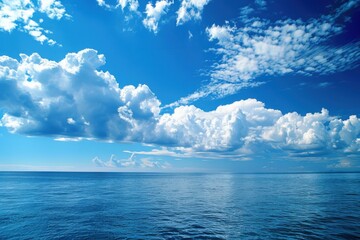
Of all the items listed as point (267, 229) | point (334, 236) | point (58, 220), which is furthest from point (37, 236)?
point (334, 236)

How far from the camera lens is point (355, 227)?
30109 millimetres

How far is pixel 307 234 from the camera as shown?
88.7ft

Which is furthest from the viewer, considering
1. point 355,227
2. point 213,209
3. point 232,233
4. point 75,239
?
point 213,209

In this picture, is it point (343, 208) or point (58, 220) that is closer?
point (58, 220)

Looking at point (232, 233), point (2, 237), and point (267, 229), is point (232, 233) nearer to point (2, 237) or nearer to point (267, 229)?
point (267, 229)

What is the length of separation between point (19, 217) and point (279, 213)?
43.9 metres

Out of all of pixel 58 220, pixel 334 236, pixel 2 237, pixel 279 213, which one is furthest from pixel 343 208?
pixel 2 237

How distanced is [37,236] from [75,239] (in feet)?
17.1

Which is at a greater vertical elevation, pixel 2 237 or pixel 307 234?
pixel 2 237

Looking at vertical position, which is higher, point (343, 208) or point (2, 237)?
point (2, 237)

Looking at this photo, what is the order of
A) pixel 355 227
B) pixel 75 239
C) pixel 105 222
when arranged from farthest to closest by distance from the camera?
pixel 105 222 < pixel 355 227 < pixel 75 239

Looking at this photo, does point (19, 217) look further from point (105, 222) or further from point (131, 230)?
point (131, 230)

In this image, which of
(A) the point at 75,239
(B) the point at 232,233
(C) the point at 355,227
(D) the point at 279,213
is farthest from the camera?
(D) the point at 279,213

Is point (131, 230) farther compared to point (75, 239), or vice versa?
point (131, 230)
